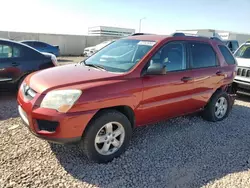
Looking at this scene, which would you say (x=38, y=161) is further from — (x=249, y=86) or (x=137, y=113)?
(x=249, y=86)

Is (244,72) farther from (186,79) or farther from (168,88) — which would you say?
(168,88)

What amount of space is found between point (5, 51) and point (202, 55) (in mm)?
4716

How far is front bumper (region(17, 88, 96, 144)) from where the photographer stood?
2826 mm

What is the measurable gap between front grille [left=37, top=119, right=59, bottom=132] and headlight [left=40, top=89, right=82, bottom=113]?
0.18m

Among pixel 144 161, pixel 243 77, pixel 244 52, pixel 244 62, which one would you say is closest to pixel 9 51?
pixel 144 161

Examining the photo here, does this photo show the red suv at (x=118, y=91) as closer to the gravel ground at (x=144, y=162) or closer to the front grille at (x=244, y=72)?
the gravel ground at (x=144, y=162)

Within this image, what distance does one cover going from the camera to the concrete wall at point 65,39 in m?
20.5

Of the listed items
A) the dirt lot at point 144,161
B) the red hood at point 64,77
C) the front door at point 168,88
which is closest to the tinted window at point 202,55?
the front door at point 168,88

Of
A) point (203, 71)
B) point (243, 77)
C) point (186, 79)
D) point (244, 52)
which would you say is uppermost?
point (244, 52)

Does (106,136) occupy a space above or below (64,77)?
below

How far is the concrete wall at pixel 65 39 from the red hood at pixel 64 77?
62.4 ft

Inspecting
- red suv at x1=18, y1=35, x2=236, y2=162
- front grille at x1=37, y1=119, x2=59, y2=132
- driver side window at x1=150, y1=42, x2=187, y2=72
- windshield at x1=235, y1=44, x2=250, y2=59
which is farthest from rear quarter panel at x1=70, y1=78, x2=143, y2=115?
windshield at x1=235, y1=44, x2=250, y2=59

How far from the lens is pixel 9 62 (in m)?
5.84

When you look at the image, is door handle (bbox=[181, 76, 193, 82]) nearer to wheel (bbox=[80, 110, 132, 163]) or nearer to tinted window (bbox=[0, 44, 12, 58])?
wheel (bbox=[80, 110, 132, 163])
